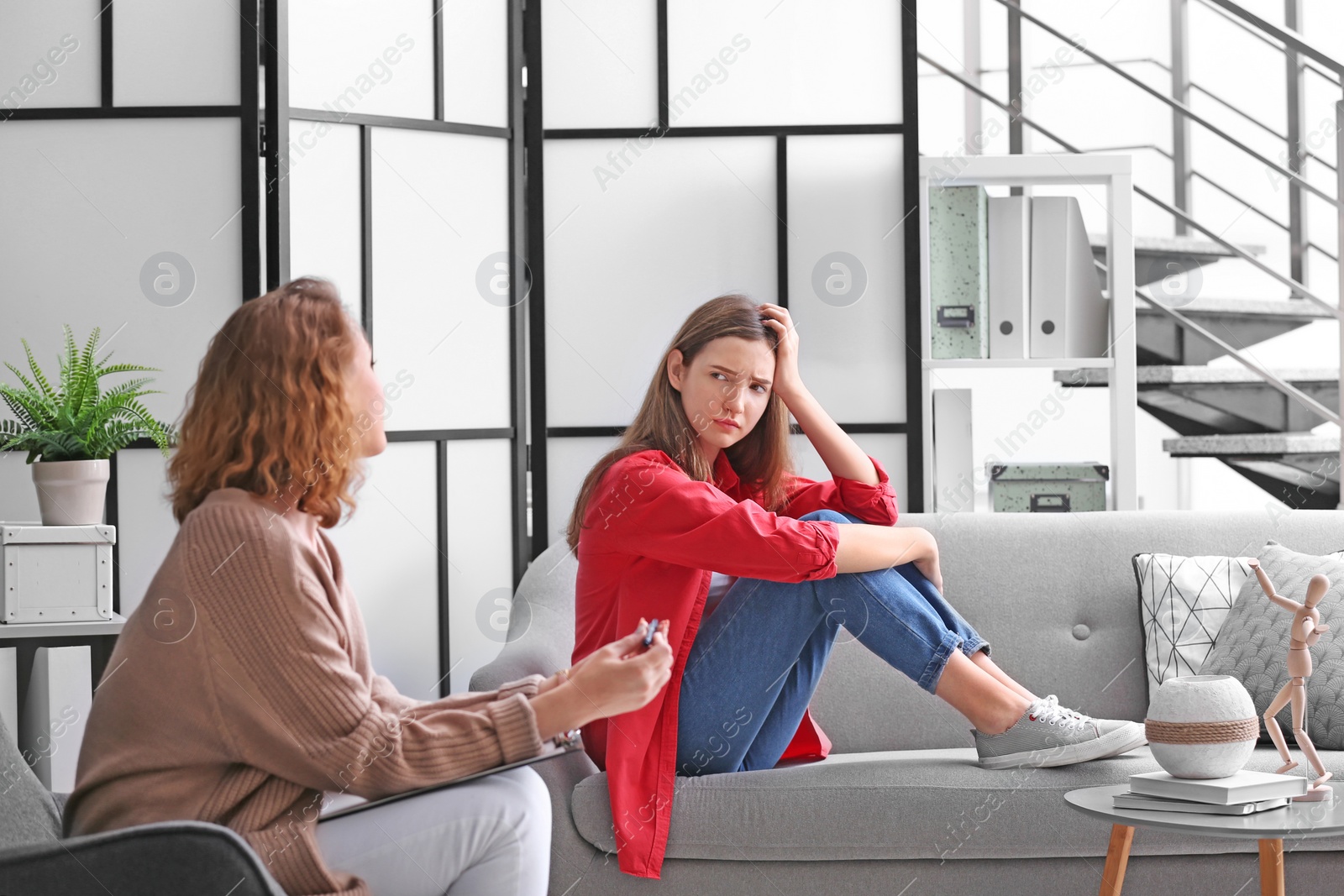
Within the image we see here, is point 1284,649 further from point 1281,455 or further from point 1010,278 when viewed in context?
point 1281,455

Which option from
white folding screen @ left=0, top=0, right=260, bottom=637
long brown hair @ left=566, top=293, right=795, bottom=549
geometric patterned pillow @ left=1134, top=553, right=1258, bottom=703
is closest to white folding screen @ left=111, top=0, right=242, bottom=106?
white folding screen @ left=0, top=0, right=260, bottom=637

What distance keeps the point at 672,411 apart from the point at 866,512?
0.41 m

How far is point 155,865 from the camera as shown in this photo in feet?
3.53

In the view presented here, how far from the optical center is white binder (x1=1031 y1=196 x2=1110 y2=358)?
9.41ft

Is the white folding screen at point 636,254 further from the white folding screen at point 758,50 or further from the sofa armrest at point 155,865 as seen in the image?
the sofa armrest at point 155,865

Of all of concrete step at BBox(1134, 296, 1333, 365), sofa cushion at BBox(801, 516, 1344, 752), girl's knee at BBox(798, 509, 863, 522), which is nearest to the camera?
girl's knee at BBox(798, 509, 863, 522)

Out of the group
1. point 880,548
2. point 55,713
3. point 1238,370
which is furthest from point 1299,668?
point 55,713

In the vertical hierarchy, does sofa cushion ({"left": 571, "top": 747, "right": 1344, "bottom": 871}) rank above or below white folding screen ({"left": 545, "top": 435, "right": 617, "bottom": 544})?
below

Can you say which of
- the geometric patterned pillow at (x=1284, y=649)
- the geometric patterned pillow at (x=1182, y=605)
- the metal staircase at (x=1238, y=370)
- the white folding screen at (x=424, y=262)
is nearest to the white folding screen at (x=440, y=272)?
the white folding screen at (x=424, y=262)

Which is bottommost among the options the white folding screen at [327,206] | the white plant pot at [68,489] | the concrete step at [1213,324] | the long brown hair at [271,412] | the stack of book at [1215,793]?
the stack of book at [1215,793]

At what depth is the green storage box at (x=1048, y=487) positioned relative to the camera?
2875 mm

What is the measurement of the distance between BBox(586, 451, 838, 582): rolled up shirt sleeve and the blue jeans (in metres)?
0.07

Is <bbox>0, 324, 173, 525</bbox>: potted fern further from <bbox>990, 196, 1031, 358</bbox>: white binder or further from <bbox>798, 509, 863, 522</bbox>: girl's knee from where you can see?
<bbox>990, 196, 1031, 358</bbox>: white binder

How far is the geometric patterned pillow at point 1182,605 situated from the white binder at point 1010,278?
0.69 meters
